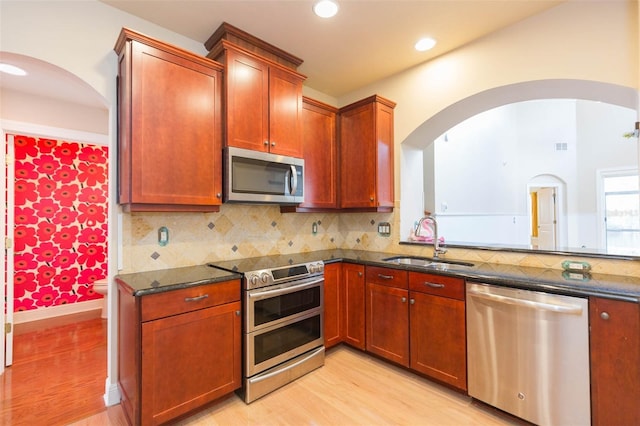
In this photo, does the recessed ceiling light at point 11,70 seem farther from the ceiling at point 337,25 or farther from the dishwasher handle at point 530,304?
the dishwasher handle at point 530,304

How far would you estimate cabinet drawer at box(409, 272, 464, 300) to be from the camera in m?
2.05

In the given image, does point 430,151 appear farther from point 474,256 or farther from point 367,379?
point 367,379

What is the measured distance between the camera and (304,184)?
2852 mm

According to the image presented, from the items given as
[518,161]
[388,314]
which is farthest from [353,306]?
[518,161]

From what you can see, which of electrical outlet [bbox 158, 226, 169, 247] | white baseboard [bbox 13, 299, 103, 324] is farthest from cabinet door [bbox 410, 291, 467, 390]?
white baseboard [bbox 13, 299, 103, 324]

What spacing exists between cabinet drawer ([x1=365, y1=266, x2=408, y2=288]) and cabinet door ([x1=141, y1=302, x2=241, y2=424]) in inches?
47.2

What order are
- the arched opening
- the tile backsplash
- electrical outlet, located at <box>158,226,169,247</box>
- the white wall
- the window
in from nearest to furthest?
the tile backsplash
electrical outlet, located at <box>158,226,169,247</box>
the arched opening
the white wall
the window

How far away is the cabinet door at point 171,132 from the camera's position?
5.99ft

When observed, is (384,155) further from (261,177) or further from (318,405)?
(318,405)

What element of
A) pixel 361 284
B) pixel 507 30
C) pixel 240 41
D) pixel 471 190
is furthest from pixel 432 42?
pixel 471 190

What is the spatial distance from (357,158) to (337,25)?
4.02ft

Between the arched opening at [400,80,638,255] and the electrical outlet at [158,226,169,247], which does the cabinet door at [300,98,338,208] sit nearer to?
→ the electrical outlet at [158,226,169,247]

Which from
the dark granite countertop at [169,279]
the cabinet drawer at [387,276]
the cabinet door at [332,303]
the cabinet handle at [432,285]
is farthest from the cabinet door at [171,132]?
the cabinet handle at [432,285]

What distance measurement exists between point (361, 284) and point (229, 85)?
203 cm
